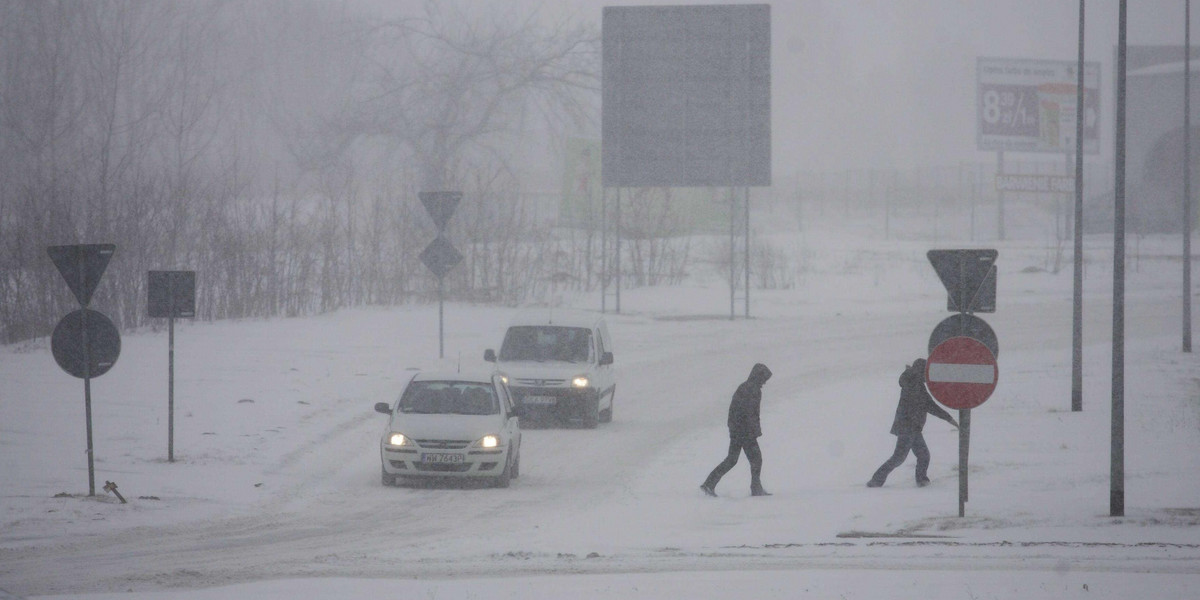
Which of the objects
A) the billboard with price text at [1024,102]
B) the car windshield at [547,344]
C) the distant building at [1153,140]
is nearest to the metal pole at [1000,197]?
the billboard with price text at [1024,102]

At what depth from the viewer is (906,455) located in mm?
15523

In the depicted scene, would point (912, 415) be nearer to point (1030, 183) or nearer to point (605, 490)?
point (605, 490)

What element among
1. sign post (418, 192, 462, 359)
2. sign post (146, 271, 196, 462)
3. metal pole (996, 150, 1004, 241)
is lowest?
sign post (146, 271, 196, 462)

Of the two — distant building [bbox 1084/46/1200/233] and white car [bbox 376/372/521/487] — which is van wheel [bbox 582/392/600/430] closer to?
white car [bbox 376/372/521/487]

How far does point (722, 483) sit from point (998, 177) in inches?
2068

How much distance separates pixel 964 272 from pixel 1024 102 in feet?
203

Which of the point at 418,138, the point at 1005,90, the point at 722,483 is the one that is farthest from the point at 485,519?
the point at 1005,90

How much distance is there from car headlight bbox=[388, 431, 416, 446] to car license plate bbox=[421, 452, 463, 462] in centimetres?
20

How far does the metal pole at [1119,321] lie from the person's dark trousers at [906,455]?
2674mm

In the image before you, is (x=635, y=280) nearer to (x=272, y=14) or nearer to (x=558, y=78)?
(x=558, y=78)

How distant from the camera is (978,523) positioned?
42.0 feet

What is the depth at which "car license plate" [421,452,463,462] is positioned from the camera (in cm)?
1542

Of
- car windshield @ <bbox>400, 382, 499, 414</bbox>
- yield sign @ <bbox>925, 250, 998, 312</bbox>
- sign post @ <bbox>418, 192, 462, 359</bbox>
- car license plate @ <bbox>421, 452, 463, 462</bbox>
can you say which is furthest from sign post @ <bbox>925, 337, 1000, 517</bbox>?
sign post @ <bbox>418, 192, 462, 359</bbox>

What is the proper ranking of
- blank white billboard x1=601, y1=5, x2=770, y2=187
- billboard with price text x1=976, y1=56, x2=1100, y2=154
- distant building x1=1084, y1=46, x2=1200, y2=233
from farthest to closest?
distant building x1=1084, y1=46, x2=1200, y2=233, billboard with price text x1=976, y1=56, x2=1100, y2=154, blank white billboard x1=601, y1=5, x2=770, y2=187
